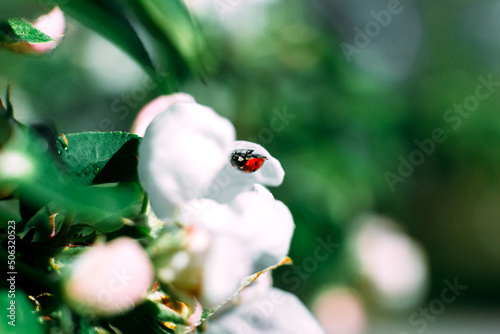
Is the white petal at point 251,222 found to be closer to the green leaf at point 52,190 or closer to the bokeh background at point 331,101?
the green leaf at point 52,190

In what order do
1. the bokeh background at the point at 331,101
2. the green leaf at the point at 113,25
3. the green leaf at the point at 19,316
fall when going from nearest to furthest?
the green leaf at the point at 19,316, the green leaf at the point at 113,25, the bokeh background at the point at 331,101

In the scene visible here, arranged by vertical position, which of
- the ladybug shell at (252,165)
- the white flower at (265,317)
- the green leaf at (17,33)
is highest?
the green leaf at (17,33)

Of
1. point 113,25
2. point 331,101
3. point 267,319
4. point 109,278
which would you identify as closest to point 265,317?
point 267,319

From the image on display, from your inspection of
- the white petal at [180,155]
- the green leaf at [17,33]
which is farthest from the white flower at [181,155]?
the green leaf at [17,33]

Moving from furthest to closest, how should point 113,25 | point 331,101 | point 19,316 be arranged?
point 331,101 → point 113,25 → point 19,316

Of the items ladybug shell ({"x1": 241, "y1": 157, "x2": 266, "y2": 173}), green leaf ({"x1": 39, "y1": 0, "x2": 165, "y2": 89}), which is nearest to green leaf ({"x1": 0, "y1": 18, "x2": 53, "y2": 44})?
green leaf ({"x1": 39, "y1": 0, "x2": 165, "y2": 89})

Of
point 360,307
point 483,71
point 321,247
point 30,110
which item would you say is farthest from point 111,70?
point 483,71

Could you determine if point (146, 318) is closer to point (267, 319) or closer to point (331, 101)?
point (267, 319)

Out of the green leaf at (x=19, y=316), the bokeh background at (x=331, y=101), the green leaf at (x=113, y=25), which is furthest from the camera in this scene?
the bokeh background at (x=331, y=101)
